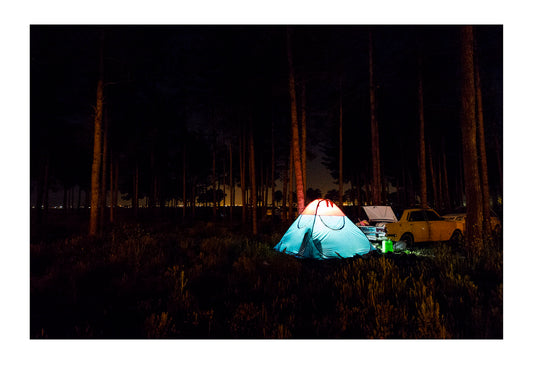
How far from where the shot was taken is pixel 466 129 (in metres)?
6.93

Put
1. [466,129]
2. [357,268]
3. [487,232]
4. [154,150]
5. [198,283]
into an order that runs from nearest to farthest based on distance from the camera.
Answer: [198,283], [357,268], [466,129], [487,232], [154,150]

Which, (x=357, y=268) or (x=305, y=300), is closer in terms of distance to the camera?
(x=305, y=300)

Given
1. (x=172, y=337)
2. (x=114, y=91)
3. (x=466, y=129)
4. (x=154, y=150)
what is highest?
(x=114, y=91)

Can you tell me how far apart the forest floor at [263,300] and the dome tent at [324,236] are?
0.85 metres

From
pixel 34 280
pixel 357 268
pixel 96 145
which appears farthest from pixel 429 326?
pixel 96 145

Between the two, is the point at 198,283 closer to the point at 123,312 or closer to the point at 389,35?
the point at 123,312

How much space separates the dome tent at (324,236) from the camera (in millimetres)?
7379

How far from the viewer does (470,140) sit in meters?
6.89

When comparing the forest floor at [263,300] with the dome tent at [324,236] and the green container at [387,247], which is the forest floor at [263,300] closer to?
the dome tent at [324,236]

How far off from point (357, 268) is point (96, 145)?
1033 cm

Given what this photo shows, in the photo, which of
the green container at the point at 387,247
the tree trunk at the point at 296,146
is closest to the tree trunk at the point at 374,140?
the tree trunk at the point at 296,146

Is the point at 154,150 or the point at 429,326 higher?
the point at 154,150

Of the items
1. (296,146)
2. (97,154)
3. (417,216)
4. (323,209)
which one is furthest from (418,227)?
(97,154)

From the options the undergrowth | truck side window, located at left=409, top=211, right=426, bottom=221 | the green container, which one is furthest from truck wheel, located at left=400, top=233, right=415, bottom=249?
the undergrowth
